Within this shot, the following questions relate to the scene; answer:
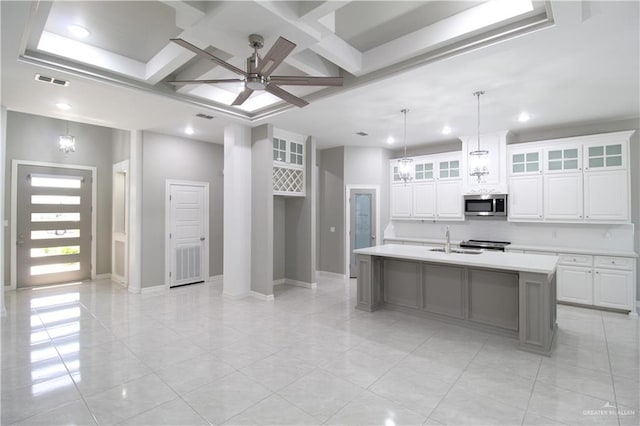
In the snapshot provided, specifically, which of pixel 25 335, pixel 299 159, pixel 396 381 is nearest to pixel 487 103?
pixel 299 159

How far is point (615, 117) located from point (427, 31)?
3923 mm

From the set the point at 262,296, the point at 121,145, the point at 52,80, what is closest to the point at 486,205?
the point at 262,296

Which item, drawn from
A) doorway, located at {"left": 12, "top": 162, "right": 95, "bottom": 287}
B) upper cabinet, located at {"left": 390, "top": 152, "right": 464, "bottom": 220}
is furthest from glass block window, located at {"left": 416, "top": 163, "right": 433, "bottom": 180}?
doorway, located at {"left": 12, "top": 162, "right": 95, "bottom": 287}

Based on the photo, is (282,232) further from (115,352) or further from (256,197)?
(115,352)

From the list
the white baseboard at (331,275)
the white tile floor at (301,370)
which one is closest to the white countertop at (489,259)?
the white tile floor at (301,370)

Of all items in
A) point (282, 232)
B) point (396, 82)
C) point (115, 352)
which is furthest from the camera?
point (282, 232)

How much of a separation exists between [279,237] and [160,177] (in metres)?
2.51

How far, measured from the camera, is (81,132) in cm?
645

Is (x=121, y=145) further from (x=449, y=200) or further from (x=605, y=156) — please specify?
(x=605, y=156)

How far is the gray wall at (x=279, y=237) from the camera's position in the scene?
20.9 ft

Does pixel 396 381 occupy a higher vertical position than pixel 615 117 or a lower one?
lower

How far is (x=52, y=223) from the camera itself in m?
6.11

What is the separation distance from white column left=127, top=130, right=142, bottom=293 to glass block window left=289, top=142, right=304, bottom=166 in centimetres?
271

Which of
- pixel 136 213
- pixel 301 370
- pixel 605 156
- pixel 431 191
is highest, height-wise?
pixel 605 156
